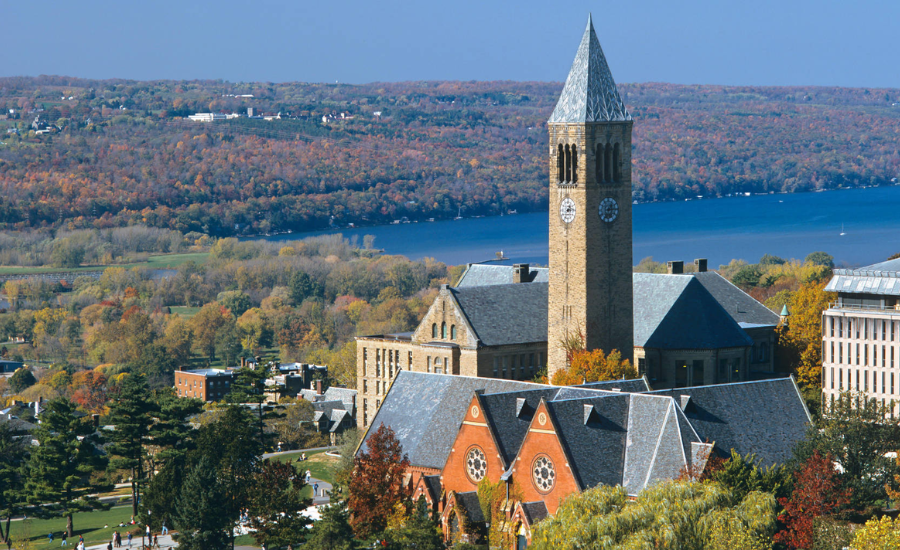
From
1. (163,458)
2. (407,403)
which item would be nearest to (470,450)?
(407,403)

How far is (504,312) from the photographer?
333 ft

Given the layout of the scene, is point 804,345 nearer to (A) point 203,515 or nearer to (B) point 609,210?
(B) point 609,210

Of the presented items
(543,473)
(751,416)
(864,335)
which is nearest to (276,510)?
(543,473)

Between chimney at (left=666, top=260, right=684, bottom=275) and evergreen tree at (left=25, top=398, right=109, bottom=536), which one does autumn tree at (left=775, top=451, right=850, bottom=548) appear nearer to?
chimney at (left=666, top=260, right=684, bottom=275)

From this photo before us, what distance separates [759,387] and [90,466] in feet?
134

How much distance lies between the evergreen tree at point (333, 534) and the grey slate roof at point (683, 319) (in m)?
34.5

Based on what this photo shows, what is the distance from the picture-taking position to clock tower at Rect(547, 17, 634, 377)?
93.5m

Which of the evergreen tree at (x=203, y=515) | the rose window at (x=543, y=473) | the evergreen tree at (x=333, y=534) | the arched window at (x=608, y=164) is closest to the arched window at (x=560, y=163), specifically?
the arched window at (x=608, y=164)

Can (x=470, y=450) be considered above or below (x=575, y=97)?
below

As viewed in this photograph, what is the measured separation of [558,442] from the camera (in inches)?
2672

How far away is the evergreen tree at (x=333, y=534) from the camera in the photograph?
2667 inches

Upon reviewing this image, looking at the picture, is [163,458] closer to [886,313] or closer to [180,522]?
[180,522]

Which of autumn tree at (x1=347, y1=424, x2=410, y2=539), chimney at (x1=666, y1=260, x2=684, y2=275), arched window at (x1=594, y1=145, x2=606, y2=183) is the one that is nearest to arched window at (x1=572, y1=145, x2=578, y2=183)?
arched window at (x1=594, y1=145, x2=606, y2=183)

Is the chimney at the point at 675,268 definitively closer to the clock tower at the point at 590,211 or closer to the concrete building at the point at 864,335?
the clock tower at the point at 590,211
